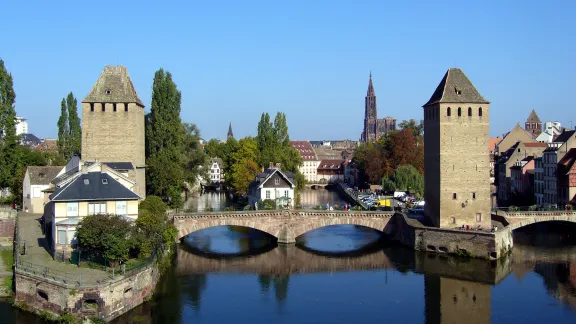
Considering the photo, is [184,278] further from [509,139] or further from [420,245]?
[509,139]

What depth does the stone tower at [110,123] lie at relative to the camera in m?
50.4

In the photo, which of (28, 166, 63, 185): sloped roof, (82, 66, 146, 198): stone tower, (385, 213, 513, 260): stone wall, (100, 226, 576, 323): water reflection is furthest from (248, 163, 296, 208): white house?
(28, 166, 63, 185): sloped roof

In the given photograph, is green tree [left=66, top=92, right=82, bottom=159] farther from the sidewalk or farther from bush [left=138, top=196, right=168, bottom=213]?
bush [left=138, top=196, right=168, bottom=213]

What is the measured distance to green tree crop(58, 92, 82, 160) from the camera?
72.9 meters

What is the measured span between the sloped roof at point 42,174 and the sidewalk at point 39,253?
2960 millimetres

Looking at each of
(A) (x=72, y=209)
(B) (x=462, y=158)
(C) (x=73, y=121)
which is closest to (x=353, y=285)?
Result: (B) (x=462, y=158)

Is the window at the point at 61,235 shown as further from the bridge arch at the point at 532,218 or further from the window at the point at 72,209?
the bridge arch at the point at 532,218

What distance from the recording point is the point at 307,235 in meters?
58.2

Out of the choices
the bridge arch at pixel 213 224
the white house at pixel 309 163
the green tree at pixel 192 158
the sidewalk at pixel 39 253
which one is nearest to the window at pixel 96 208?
the sidewalk at pixel 39 253

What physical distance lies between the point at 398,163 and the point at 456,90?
44221 mm

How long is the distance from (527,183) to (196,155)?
38055mm

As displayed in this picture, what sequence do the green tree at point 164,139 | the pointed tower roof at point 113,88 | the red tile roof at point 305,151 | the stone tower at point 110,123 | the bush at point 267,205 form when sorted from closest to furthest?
the stone tower at point 110,123 < the pointed tower roof at point 113,88 < the bush at point 267,205 < the green tree at point 164,139 < the red tile roof at point 305,151

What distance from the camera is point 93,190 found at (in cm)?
3788

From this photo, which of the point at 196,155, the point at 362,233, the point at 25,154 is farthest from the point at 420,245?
the point at 25,154
